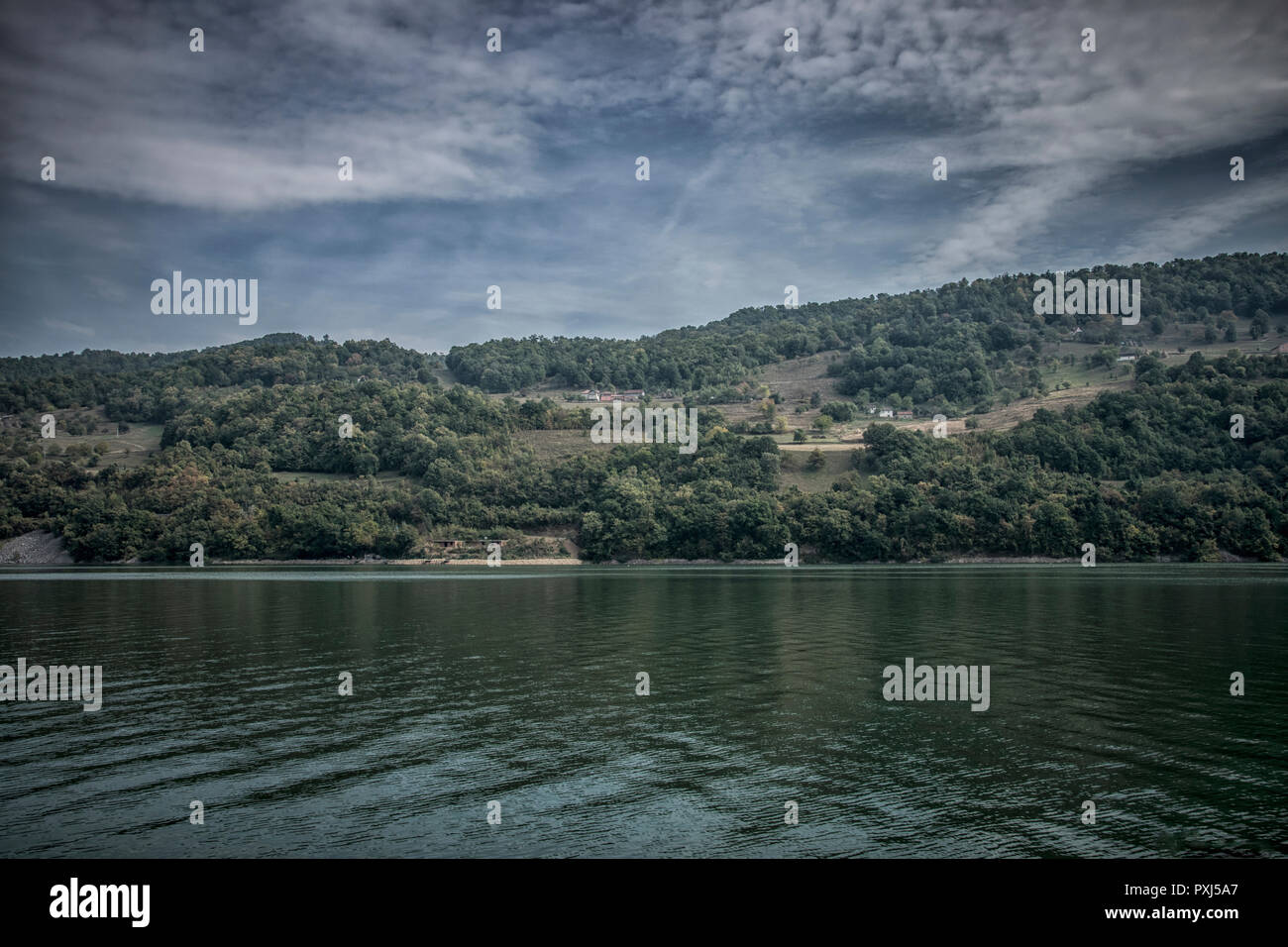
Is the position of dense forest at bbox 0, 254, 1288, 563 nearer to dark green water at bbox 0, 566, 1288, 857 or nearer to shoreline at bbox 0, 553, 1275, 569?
shoreline at bbox 0, 553, 1275, 569

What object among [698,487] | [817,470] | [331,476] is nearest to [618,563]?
[698,487]

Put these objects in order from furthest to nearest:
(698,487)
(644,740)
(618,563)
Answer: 1. (698,487)
2. (618,563)
3. (644,740)

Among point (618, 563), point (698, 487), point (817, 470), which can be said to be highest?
point (817, 470)

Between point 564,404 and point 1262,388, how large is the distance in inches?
4669

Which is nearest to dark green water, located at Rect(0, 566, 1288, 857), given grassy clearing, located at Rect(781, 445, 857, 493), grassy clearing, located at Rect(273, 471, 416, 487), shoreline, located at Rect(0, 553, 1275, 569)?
shoreline, located at Rect(0, 553, 1275, 569)

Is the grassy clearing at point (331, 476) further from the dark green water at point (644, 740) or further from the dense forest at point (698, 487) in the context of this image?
the dark green water at point (644, 740)

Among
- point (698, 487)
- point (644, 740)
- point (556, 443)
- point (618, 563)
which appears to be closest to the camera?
point (644, 740)

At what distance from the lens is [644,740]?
20.8m

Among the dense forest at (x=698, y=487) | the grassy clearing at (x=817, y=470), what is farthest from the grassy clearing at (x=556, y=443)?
the grassy clearing at (x=817, y=470)

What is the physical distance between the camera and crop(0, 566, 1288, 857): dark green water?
48.2ft

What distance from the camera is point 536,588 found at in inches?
2805

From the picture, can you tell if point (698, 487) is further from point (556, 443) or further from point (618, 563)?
point (556, 443)
